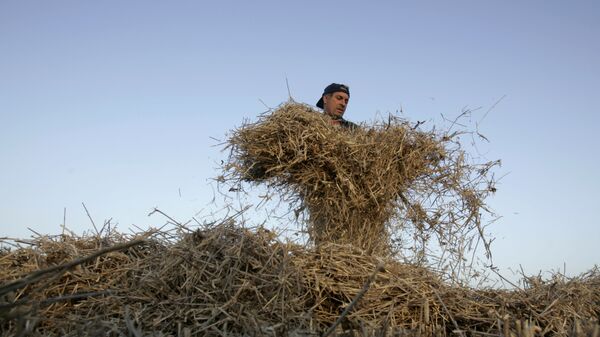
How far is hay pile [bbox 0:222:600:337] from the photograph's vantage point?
2.51 metres

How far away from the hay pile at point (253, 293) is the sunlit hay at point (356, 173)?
1.10 metres

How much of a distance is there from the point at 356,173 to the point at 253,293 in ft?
6.17

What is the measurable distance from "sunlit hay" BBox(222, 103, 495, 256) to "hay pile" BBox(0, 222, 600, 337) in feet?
3.62

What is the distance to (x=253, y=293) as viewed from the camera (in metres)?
2.70

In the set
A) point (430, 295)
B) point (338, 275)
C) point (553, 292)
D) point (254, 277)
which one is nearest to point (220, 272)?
point (254, 277)

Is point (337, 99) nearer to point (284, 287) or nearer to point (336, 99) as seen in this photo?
point (336, 99)

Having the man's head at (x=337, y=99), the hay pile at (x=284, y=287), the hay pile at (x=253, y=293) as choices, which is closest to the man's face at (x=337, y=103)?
the man's head at (x=337, y=99)

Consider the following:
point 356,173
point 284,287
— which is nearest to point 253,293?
point 284,287

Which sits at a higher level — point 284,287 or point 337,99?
point 337,99

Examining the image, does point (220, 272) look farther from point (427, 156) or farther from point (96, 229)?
point (427, 156)

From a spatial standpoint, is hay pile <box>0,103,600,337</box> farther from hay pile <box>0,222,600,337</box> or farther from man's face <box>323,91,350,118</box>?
man's face <box>323,91,350,118</box>

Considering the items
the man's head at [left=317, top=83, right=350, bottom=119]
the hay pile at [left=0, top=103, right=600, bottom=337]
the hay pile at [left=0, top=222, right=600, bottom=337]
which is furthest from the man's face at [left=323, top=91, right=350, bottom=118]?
the hay pile at [left=0, top=222, right=600, bottom=337]

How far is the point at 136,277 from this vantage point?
2885mm

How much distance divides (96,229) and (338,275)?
5.51 ft
